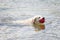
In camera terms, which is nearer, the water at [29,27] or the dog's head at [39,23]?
the water at [29,27]

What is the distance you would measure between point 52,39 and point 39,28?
22.3 inches

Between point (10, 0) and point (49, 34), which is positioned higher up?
point (10, 0)

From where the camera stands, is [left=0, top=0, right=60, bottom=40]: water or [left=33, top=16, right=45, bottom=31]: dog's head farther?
[left=33, top=16, right=45, bottom=31]: dog's head

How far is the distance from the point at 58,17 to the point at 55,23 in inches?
22.0

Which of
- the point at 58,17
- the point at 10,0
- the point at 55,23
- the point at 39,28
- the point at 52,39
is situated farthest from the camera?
the point at 10,0

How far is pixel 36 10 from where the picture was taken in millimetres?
5574

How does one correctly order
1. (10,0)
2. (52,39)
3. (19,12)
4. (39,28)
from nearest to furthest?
(52,39)
(39,28)
(19,12)
(10,0)

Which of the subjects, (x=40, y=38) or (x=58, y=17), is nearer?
(x=40, y=38)

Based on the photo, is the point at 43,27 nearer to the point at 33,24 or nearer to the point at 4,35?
the point at 33,24

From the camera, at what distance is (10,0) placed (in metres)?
7.00

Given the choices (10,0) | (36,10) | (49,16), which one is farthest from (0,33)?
(10,0)

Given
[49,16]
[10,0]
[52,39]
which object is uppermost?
[10,0]

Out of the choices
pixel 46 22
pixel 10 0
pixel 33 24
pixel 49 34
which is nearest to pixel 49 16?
pixel 46 22

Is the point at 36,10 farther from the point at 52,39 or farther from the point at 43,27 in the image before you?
the point at 52,39
